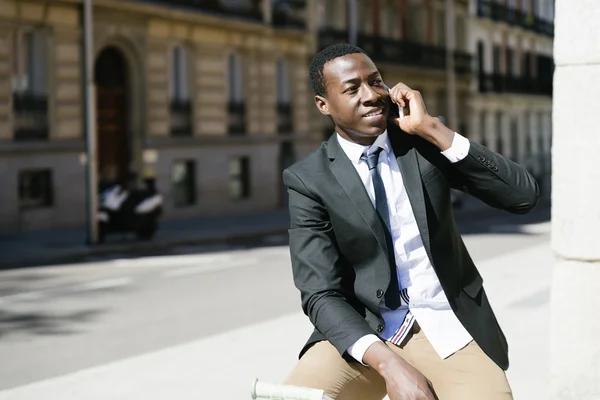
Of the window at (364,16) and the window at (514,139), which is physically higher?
the window at (364,16)

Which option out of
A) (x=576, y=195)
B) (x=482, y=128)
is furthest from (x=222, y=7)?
(x=576, y=195)

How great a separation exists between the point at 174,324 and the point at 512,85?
47.2 metres

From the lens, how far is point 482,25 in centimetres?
5100

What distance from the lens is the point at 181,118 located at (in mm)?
27906

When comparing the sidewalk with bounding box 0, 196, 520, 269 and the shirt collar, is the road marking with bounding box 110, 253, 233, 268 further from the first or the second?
the shirt collar

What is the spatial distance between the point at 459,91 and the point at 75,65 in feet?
87.7

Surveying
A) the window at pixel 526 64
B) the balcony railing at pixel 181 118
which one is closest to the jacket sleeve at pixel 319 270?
the balcony railing at pixel 181 118

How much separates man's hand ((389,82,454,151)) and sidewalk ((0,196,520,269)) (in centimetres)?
1414

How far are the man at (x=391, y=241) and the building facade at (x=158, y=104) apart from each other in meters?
18.9

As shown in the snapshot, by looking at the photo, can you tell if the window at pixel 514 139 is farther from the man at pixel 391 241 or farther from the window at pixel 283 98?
the man at pixel 391 241

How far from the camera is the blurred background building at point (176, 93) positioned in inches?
912

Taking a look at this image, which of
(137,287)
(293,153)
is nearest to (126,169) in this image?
(293,153)

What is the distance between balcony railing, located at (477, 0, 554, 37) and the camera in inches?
2008

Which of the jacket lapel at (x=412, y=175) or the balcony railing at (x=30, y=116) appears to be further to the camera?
the balcony railing at (x=30, y=116)
